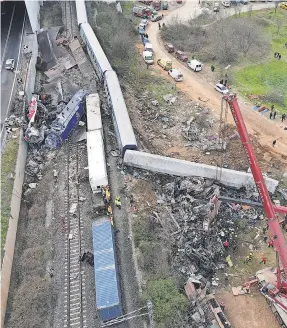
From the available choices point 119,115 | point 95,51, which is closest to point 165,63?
point 95,51

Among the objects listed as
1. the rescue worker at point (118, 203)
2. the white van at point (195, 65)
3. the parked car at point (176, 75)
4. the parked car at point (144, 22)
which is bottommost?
the rescue worker at point (118, 203)

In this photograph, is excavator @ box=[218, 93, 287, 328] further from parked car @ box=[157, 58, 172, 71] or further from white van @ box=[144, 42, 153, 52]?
white van @ box=[144, 42, 153, 52]

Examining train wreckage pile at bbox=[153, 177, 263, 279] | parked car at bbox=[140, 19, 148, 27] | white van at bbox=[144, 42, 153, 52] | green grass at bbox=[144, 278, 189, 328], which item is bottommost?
green grass at bbox=[144, 278, 189, 328]

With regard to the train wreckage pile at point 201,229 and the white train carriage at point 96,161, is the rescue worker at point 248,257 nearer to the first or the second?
the train wreckage pile at point 201,229

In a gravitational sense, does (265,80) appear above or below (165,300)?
above

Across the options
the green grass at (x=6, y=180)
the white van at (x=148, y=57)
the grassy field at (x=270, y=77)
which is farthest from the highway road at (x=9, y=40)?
the grassy field at (x=270, y=77)

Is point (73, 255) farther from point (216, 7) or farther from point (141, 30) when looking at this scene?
point (216, 7)

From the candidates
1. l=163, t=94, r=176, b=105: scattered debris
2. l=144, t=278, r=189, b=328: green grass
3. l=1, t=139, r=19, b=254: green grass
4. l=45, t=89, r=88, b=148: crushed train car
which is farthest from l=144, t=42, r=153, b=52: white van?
l=144, t=278, r=189, b=328: green grass
